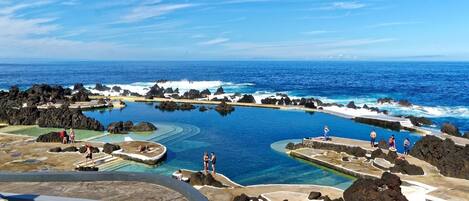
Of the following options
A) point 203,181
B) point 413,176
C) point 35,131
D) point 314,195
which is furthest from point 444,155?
point 35,131

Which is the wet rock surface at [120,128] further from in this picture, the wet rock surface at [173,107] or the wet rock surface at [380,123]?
the wet rock surface at [380,123]

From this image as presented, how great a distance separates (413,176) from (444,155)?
13.7 feet

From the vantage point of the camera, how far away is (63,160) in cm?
2686

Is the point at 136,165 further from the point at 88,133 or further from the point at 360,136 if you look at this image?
the point at 360,136

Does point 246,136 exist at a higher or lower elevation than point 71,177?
lower

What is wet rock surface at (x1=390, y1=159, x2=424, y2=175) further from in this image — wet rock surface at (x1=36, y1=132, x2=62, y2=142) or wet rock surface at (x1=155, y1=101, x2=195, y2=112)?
wet rock surface at (x1=155, y1=101, x2=195, y2=112)

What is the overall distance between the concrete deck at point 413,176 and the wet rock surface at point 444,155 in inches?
17.8

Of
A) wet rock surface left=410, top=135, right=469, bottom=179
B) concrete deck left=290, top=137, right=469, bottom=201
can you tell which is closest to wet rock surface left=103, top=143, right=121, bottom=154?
concrete deck left=290, top=137, right=469, bottom=201

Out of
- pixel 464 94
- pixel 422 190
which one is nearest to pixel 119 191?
pixel 422 190

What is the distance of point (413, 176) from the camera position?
76.7 ft

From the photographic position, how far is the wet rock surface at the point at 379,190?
57.9ft

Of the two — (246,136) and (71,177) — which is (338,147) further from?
(71,177)

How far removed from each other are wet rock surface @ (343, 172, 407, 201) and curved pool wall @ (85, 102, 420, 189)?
4423 millimetres

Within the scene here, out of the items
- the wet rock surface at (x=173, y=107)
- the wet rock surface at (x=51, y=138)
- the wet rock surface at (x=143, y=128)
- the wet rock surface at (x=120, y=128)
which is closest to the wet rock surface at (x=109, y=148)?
the wet rock surface at (x=51, y=138)
